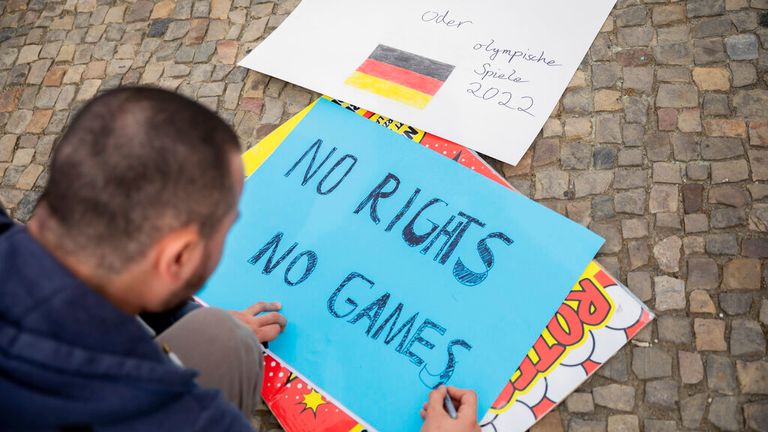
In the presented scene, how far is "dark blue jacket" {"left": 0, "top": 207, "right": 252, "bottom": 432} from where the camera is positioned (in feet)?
2.56

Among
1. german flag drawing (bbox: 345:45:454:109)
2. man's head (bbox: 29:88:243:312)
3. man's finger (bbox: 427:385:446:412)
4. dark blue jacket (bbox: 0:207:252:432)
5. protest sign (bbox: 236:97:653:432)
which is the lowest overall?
protest sign (bbox: 236:97:653:432)

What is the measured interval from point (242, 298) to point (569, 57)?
1.12m

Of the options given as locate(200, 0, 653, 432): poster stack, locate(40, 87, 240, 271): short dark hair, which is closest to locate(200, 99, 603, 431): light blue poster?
locate(200, 0, 653, 432): poster stack

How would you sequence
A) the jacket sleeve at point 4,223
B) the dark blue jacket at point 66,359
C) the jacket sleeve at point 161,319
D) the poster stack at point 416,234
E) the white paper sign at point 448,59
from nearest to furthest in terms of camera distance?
1. the dark blue jacket at point 66,359
2. the jacket sleeve at point 4,223
3. the jacket sleeve at point 161,319
4. the poster stack at point 416,234
5. the white paper sign at point 448,59

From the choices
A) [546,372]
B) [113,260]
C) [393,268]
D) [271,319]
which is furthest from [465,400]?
[113,260]

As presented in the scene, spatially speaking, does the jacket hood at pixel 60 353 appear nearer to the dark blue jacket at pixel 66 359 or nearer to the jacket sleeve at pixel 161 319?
the dark blue jacket at pixel 66 359

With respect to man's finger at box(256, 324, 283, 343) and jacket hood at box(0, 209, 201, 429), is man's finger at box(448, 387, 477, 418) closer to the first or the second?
man's finger at box(256, 324, 283, 343)

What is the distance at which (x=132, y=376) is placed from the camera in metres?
0.82

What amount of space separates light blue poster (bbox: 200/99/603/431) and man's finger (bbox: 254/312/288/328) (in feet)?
0.11

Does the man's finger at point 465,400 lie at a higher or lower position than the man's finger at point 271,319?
lower

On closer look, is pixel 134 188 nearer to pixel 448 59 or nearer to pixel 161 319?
pixel 161 319

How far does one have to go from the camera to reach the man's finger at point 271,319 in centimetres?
142

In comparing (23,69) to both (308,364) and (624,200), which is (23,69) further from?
(624,200)

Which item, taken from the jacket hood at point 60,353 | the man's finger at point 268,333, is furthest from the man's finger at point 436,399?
the jacket hood at point 60,353
